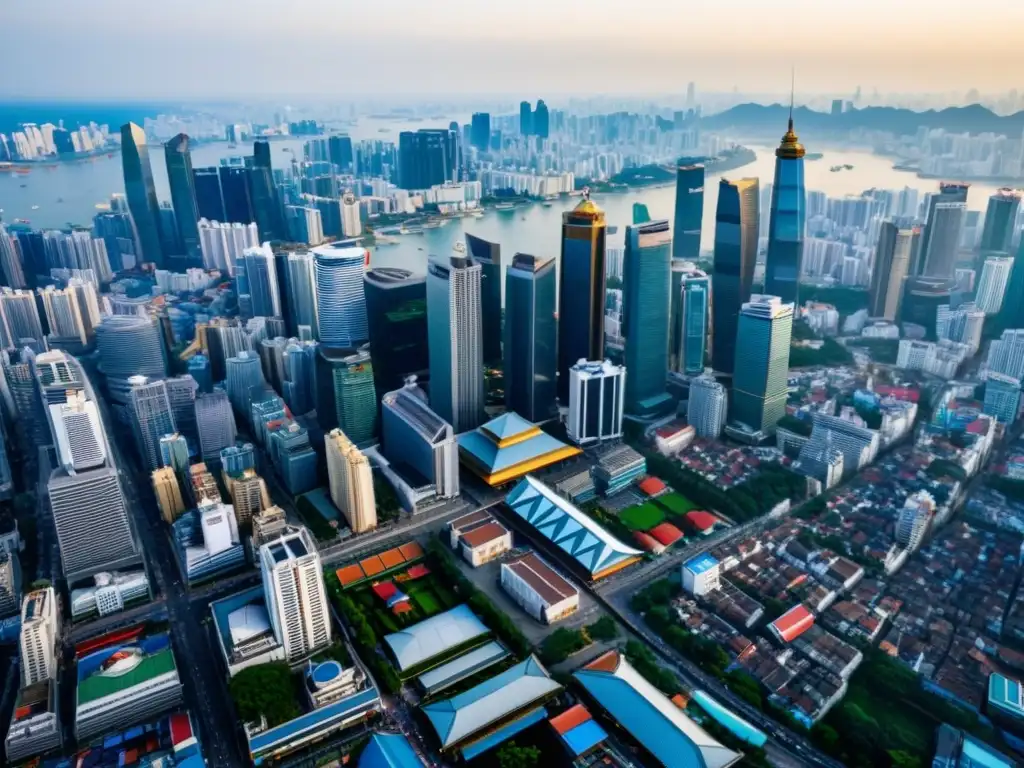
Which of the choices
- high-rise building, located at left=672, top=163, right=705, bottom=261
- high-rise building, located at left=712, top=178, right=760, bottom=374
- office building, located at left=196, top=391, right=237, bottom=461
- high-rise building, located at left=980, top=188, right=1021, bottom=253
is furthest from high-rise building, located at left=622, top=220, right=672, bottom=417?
high-rise building, located at left=980, top=188, right=1021, bottom=253

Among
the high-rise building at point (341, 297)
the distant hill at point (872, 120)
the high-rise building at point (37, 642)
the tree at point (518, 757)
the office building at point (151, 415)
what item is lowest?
the tree at point (518, 757)

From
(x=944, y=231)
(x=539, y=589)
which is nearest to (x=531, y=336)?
(x=539, y=589)

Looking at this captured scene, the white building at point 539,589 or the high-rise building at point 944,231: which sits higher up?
the high-rise building at point 944,231

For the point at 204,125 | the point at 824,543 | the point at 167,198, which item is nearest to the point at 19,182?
the point at 167,198

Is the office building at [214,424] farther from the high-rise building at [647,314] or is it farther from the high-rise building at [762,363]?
the high-rise building at [762,363]

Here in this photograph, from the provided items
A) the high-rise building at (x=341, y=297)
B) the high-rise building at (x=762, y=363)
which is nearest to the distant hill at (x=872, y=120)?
the high-rise building at (x=762, y=363)

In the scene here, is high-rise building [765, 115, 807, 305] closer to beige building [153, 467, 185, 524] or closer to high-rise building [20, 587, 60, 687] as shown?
beige building [153, 467, 185, 524]
